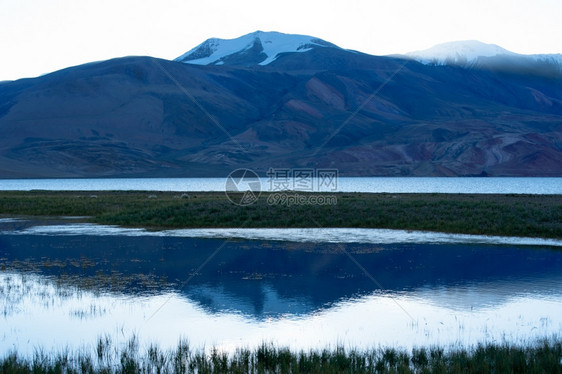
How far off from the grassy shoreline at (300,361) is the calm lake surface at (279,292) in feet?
3.20

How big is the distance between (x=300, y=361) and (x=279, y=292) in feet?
24.9

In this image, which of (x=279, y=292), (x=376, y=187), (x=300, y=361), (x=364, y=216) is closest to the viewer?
(x=300, y=361)

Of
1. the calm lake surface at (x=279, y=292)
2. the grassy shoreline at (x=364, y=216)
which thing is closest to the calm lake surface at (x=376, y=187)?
the grassy shoreline at (x=364, y=216)

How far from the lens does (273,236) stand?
35.0 m

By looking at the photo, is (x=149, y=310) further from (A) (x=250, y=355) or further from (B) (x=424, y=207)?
(B) (x=424, y=207)

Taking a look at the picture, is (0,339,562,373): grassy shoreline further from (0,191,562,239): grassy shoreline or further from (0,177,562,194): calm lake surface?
(0,177,562,194): calm lake surface

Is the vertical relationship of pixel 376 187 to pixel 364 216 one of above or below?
above

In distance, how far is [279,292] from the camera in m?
19.9

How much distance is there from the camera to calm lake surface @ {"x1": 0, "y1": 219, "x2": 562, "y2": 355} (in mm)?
15156

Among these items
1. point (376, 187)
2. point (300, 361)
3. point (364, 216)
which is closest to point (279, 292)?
point (300, 361)

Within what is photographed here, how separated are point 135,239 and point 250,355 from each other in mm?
21897

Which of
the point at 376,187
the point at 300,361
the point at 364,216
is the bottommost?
the point at 300,361

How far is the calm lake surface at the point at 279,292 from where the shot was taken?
1516 centimetres

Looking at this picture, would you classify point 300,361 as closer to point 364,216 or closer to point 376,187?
point 364,216
